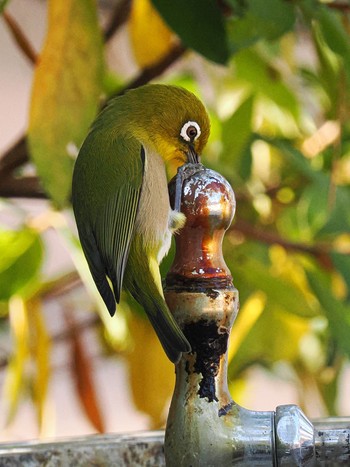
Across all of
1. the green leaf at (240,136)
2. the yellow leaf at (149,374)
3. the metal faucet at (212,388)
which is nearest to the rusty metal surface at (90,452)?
the metal faucet at (212,388)

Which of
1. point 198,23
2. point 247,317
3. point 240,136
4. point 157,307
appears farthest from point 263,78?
point 157,307

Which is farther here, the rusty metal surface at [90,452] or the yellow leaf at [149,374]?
the yellow leaf at [149,374]

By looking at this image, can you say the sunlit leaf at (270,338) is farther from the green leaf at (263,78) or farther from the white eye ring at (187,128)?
the white eye ring at (187,128)

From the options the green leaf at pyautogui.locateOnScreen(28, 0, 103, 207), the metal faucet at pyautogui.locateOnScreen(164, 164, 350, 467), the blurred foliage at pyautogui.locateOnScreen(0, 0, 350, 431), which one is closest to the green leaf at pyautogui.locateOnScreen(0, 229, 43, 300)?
the blurred foliage at pyautogui.locateOnScreen(0, 0, 350, 431)

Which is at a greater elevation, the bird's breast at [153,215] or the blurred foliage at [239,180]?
the bird's breast at [153,215]

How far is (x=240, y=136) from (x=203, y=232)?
343 mm

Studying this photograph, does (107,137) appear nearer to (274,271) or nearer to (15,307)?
(15,307)

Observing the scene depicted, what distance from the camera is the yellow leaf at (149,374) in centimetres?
58

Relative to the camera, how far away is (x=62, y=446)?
376 millimetres

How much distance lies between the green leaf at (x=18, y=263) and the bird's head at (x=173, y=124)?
0.17 m

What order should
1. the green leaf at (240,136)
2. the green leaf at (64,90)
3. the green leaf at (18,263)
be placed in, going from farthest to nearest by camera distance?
the green leaf at (240,136)
the green leaf at (18,263)
the green leaf at (64,90)

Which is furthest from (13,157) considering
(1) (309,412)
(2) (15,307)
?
(1) (309,412)

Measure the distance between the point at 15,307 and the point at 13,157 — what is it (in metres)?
0.09

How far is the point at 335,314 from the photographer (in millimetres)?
515
